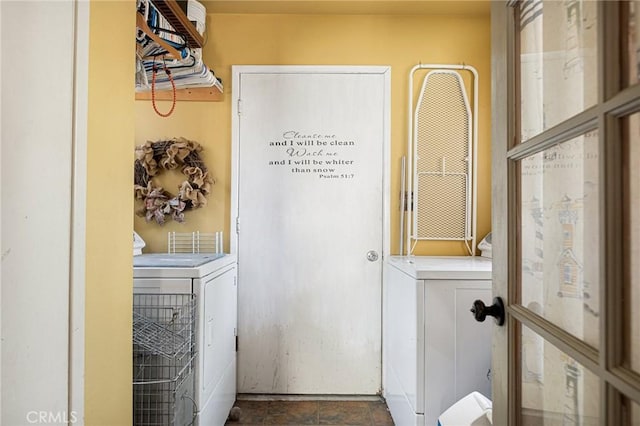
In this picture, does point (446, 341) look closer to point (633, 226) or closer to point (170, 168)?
point (633, 226)

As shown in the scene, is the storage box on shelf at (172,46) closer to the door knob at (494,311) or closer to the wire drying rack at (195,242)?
the wire drying rack at (195,242)

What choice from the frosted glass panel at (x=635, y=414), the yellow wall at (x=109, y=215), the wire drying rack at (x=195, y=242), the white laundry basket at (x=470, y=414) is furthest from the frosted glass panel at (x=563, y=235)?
the wire drying rack at (x=195, y=242)

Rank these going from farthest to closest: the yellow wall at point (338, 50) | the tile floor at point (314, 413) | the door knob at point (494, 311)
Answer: the yellow wall at point (338, 50) → the tile floor at point (314, 413) → the door knob at point (494, 311)

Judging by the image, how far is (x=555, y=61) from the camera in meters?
0.72

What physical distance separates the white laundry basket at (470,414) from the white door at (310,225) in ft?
3.32

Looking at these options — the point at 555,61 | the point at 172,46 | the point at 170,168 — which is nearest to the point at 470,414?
the point at 555,61

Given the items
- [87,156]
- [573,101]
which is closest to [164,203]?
[87,156]

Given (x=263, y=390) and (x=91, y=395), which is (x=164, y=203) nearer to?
(x=263, y=390)

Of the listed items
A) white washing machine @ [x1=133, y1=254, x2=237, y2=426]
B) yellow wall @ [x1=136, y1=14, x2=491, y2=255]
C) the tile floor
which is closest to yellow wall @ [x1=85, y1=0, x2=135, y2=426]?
white washing machine @ [x1=133, y1=254, x2=237, y2=426]

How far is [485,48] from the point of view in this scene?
97.1 inches

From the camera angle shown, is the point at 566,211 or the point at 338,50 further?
the point at 338,50

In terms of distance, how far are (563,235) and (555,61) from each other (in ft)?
1.14

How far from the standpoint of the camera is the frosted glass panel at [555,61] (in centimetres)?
60

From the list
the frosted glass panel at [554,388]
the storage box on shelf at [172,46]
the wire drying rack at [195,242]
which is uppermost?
the storage box on shelf at [172,46]
